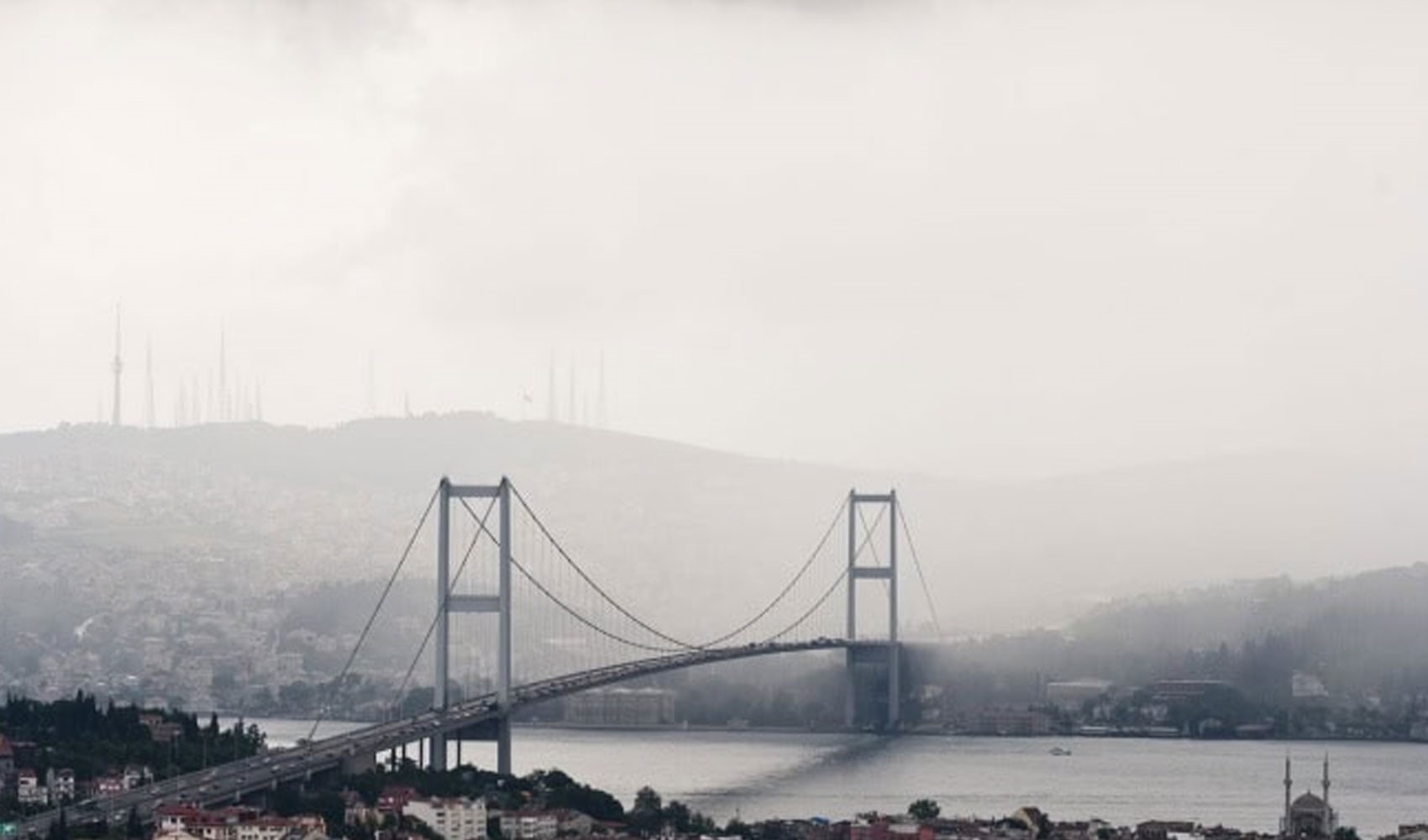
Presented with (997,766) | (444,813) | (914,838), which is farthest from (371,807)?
(997,766)

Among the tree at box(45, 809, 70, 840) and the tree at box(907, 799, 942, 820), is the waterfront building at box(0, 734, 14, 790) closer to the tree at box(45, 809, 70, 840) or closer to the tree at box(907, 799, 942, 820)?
the tree at box(45, 809, 70, 840)

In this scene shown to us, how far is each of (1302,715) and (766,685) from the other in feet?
30.7

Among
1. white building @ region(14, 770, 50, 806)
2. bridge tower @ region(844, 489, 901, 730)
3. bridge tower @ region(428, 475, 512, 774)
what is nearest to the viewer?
white building @ region(14, 770, 50, 806)

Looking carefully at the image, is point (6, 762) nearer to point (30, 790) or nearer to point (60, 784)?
point (60, 784)

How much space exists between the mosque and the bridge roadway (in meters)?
9.80

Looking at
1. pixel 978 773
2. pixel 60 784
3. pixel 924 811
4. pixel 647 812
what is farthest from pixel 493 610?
pixel 60 784

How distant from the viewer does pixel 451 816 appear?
151 feet

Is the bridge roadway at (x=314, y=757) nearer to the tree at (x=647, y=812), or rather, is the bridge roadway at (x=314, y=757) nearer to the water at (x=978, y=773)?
the water at (x=978, y=773)

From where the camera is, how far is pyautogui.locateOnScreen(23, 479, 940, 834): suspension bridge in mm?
49938

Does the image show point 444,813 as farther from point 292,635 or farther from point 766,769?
point 292,635

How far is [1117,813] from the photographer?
53.9m

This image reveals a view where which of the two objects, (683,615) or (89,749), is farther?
(683,615)

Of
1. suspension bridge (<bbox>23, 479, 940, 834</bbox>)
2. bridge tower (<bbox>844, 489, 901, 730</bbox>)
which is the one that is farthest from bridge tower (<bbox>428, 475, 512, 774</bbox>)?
bridge tower (<bbox>844, 489, 901, 730</bbox>)

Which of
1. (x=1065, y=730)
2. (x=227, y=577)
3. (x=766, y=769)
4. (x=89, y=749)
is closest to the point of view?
(x=89, y=749)
